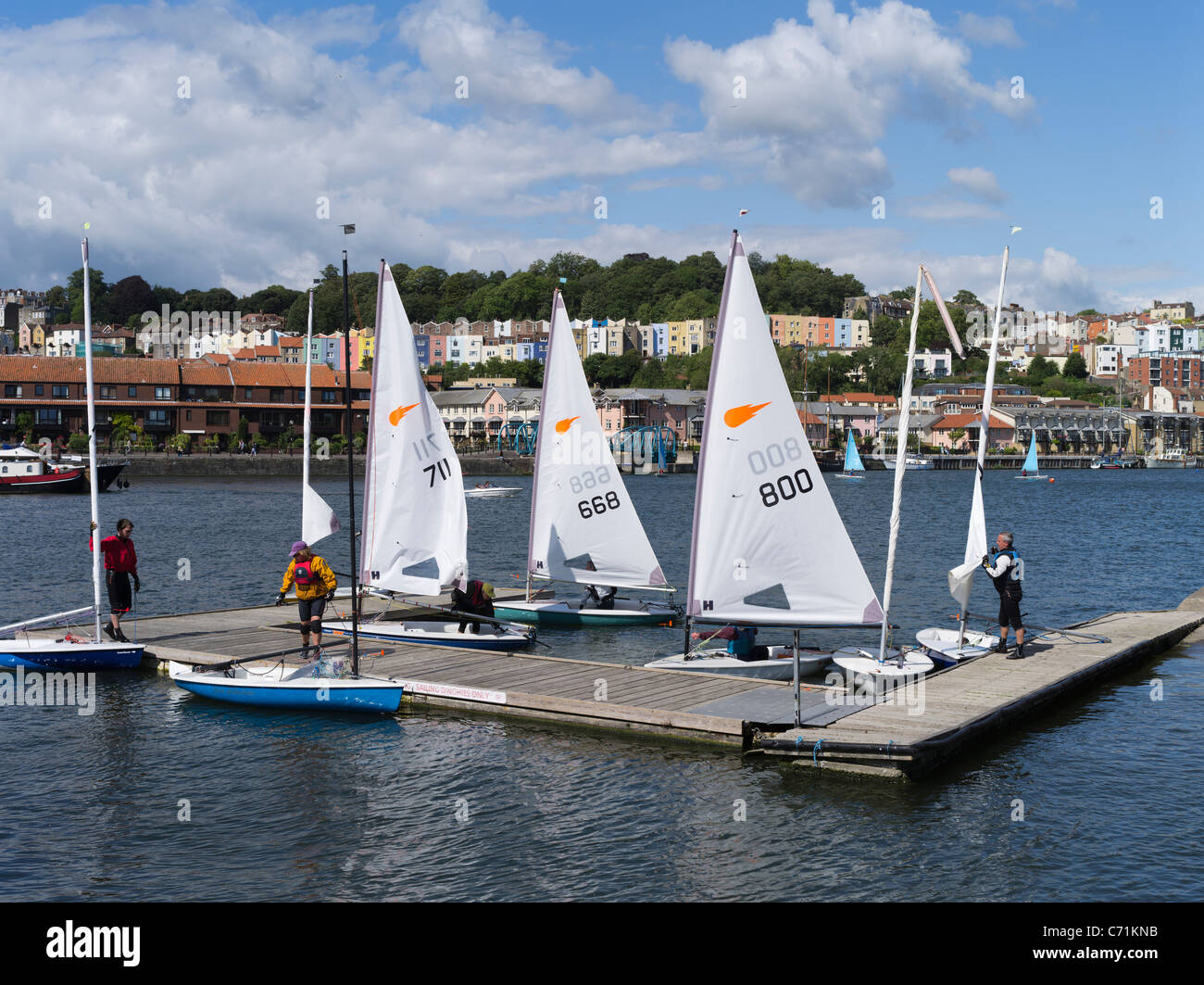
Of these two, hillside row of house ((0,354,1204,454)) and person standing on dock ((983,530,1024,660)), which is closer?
person standing on dock ((983,530,1024,660))

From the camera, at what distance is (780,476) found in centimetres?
1831

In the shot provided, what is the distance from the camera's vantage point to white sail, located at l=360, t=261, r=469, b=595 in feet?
73.8

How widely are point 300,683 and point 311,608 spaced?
2129mm

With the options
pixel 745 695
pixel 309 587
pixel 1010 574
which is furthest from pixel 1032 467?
pixel 309 587

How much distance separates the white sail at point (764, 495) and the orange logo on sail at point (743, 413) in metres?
0.02

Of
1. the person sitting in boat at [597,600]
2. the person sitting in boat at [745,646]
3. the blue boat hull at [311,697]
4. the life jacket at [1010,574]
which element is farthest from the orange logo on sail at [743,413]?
the person sitting in boat at [597,600]

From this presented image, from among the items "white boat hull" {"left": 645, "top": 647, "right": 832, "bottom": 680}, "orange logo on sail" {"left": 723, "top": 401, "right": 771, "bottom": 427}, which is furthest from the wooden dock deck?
"orange logo on sail" {"left": 723, "top": 401, "right": 771, "bottom": 427}

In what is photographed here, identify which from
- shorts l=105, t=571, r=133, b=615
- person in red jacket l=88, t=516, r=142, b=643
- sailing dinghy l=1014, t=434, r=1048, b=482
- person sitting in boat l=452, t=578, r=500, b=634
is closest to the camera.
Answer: person in red jacket l=88, t=516, r=142, b=643

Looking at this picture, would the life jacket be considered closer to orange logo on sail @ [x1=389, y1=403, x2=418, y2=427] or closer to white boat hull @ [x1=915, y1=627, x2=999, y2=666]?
white boat hull @ [x1=915, y1=627, x2=999, y2=666]

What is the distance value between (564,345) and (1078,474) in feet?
480

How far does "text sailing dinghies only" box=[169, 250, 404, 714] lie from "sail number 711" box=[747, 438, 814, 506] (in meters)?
6.59
